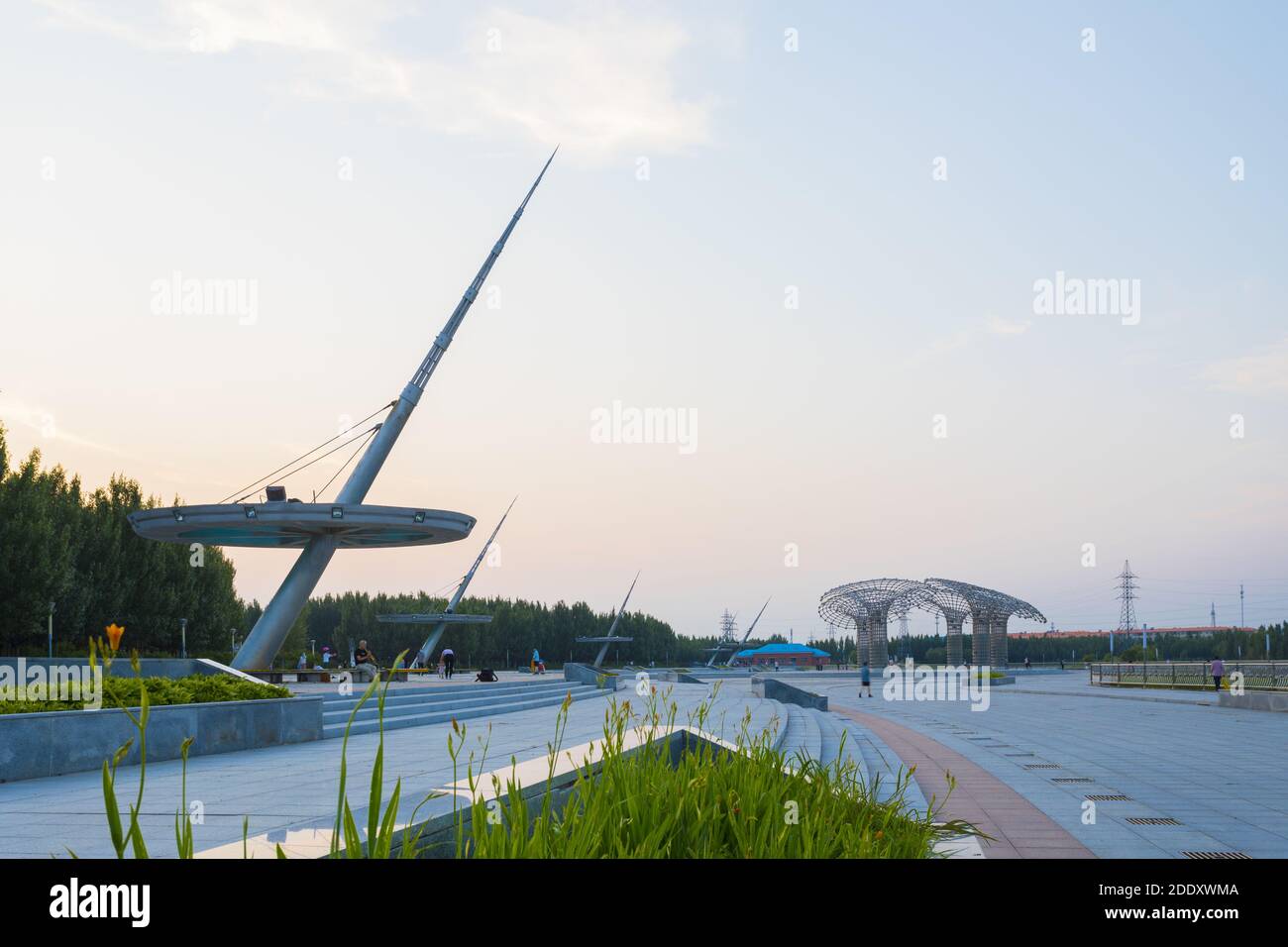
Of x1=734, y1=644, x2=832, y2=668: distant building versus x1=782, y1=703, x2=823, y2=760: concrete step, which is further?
x1=734, y1=644, x2=832, y2=668: distant building

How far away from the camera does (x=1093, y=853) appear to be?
8078 millimetres

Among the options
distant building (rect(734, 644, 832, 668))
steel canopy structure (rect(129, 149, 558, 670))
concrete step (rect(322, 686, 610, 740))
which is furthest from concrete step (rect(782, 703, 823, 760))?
distant building (rect(734, 644, 832, 668))

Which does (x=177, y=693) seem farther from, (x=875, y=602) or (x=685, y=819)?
(x=875, y=602)

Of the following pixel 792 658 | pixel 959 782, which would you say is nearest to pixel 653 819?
pixel 959 782

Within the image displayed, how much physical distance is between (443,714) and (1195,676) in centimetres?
3356

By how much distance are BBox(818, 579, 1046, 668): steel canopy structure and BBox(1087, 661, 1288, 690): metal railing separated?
14701 millimetres

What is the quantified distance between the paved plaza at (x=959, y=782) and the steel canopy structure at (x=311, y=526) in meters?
5.73

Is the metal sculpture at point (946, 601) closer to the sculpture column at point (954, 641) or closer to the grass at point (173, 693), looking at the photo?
the sculpture column at point (954, 641)

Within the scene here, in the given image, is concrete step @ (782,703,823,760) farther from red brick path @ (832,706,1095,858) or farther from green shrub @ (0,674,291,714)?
green shrub @ (0,674,291,714)

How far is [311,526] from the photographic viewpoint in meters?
25.3

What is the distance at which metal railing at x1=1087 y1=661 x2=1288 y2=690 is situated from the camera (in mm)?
36969
